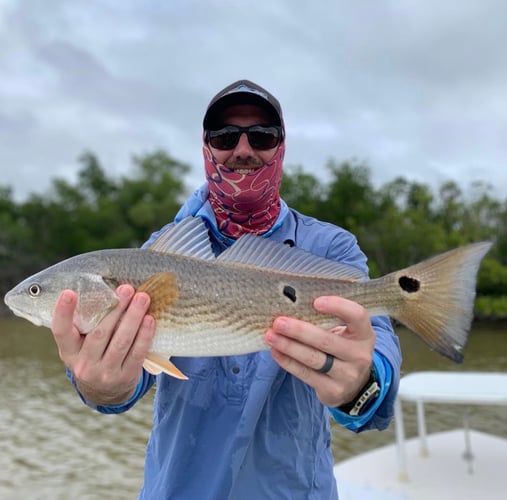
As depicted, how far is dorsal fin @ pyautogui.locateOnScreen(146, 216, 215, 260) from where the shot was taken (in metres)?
2.79

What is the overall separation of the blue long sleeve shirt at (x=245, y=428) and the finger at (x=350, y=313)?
1.16 ft

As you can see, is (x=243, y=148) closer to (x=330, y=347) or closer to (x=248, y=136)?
(x=248, y=136)

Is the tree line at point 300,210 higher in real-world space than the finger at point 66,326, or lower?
higher

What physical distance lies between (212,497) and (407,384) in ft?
18.2

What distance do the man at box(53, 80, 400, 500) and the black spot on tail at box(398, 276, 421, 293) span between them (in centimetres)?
27

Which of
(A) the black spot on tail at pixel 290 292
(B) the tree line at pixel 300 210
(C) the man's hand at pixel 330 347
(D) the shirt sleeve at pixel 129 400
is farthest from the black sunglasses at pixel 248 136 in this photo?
(B) the tree line at pixel 300 210

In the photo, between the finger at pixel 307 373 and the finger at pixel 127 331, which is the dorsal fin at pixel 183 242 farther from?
the finger at pixel 307 373

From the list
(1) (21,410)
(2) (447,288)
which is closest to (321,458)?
(2) (447,288)

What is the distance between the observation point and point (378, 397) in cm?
251

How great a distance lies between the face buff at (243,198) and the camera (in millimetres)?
3250

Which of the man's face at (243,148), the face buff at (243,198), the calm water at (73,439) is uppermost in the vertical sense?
the man's face at (243,148)

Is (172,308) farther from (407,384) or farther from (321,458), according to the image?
(407,384)

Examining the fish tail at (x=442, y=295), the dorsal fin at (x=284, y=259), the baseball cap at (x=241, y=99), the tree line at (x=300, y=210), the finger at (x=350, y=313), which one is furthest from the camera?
the tree line at (x=300, y=210)

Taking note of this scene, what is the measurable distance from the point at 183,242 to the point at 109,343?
2.10 feet
